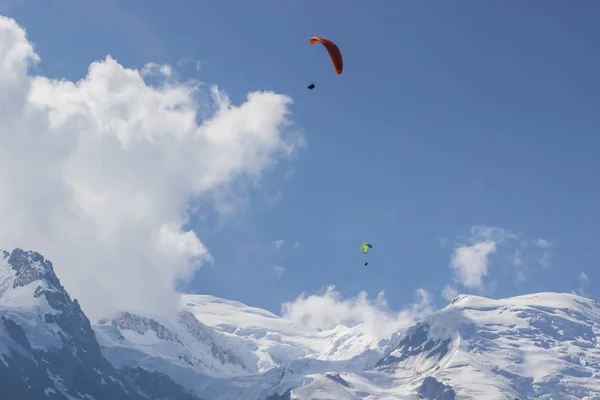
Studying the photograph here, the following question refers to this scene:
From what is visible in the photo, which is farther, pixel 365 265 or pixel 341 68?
pixel 365 265

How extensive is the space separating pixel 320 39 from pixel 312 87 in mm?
10918

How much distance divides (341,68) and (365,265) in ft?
152

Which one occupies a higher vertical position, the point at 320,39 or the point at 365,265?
the point at 320,39

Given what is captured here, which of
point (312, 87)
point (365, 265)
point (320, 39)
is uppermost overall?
point (320, 39)

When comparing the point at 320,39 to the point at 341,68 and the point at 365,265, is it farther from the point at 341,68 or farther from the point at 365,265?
the point at 365,265

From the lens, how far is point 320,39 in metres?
165

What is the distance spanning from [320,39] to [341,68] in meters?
6.37

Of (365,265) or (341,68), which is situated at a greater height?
(341,68)

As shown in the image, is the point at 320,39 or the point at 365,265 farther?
the point at 365,265

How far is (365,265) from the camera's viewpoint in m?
192

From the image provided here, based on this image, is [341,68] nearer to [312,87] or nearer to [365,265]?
[312,87]

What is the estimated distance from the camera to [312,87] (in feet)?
524

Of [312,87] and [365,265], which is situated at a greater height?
[312,87]

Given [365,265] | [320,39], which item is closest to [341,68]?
[320,39]
